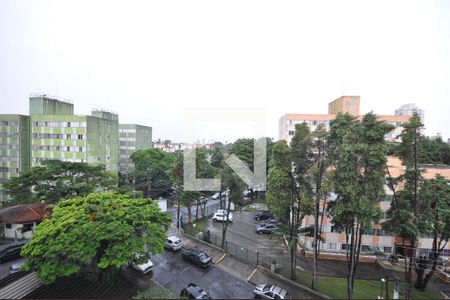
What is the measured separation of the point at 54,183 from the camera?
66.5ft

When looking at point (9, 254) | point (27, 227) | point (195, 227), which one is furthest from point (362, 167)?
point (27, 227)

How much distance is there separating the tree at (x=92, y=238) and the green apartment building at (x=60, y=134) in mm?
20512

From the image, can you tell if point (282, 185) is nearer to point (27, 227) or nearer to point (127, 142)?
point (27, 227)

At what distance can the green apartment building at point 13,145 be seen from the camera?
1272 inches

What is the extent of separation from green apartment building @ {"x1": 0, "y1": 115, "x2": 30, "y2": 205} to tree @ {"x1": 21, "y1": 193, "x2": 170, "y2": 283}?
27044mm

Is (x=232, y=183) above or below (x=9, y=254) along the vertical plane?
above

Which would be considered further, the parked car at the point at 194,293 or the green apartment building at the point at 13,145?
the green apartment building at the point at 13,145

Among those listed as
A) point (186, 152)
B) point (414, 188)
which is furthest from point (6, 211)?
point (414, 188)

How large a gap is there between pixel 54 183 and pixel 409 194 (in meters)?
28.0

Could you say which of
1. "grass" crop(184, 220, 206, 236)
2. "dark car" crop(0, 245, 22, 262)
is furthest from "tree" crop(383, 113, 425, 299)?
"dark car" crop(0, 245, 22, 262)

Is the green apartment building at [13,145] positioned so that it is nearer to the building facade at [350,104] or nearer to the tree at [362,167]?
the tree at [362,167]

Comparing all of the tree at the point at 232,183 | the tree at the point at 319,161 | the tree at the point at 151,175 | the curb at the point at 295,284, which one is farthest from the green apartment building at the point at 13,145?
the tree at the point at 319,161

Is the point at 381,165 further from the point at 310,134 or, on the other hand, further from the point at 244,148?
the point at 244,148

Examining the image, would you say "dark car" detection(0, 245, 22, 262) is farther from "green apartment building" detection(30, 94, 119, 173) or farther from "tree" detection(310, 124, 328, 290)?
"tree" detection(310, 124, 328, 290)
